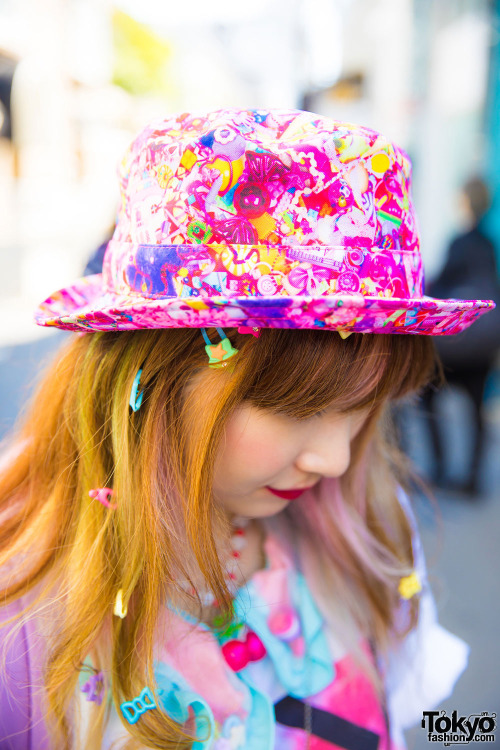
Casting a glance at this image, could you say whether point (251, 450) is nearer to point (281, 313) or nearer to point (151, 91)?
point (281, 313)

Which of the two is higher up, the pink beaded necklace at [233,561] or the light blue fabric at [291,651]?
the pink beaded necklace at [233,561]

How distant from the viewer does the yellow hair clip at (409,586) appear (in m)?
1.03

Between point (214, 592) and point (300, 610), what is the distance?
0.29m

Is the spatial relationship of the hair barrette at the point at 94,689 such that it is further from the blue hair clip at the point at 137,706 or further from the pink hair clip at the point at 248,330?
the pink hair clip at the point at 248,330

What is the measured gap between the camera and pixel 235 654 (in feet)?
2.74

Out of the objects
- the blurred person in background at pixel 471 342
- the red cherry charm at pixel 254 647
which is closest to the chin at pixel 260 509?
the red cherry charm at pixel 254 647

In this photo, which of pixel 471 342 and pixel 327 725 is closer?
pixel 327 725

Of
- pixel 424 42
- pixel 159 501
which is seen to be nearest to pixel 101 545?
pixel 159 501

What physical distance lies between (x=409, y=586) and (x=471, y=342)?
1986 millimetres

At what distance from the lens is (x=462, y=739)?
150 centimetres

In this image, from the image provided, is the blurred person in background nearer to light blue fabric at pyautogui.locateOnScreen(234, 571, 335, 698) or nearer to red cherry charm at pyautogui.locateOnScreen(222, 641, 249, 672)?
light blue fabric at pyautogui.locateOnScreen(234, 571, 335, 698)

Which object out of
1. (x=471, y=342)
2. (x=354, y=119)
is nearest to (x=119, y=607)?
(x=471, y=342)

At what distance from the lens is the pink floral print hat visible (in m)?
0.59

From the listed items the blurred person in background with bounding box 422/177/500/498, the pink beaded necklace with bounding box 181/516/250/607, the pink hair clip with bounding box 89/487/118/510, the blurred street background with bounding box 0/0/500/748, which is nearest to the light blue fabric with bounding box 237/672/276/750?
the pink beaded necklace with bounding box 181/516/250/607
